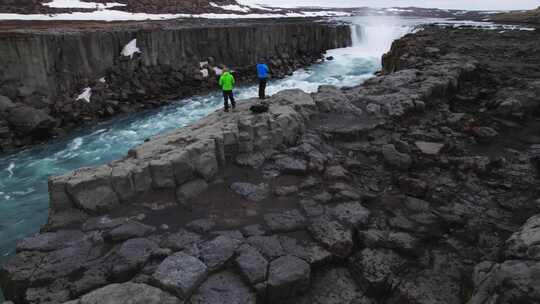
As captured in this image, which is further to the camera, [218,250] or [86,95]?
[86,95]

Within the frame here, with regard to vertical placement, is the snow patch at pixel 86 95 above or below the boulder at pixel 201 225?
above

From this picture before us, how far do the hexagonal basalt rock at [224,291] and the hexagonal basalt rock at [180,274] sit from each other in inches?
6.0

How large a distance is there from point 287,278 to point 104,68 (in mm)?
26731

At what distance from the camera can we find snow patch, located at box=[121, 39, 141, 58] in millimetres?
29328

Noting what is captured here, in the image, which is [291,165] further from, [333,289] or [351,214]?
[333,289]

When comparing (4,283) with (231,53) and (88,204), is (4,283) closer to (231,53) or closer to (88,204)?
(88,204)

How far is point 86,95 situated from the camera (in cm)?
2536

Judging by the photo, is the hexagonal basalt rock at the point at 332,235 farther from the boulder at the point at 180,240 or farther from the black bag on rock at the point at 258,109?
the black bag on rock at the point at 258,109

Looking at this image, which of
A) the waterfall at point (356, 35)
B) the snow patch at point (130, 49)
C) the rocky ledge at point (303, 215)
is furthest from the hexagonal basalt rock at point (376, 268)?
the waterfall at point (356, 35)

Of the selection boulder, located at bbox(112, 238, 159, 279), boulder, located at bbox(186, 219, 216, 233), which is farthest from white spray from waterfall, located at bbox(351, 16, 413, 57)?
boulder, located at bbox(112, 238, 159, 279)

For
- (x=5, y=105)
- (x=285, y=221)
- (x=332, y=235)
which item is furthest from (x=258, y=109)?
(x=5, y=105)

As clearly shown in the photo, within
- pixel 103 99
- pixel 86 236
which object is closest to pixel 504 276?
pixel 86 236

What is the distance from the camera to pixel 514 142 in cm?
1159

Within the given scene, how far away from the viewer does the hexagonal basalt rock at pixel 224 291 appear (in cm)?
610
